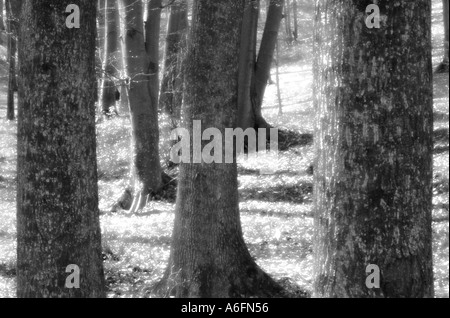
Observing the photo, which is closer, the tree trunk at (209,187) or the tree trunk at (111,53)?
the tree trunk at (209,187)

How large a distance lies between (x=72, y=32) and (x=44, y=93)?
56 centimetres

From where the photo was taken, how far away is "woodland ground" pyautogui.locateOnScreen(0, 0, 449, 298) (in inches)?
385

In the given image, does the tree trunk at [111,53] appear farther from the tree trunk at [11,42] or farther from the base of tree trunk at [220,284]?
the base of tree trunk at [220,284]

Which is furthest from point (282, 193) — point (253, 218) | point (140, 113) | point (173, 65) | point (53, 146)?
point (53, 146)

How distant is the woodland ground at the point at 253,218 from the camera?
32.1 ft

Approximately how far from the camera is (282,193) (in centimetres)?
1505

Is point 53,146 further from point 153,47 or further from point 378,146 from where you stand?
point 153,47

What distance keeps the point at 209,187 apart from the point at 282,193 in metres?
7.20

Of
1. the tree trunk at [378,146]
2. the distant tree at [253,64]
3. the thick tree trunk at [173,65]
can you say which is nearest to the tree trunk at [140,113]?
the thick tree trunk at [173,65]

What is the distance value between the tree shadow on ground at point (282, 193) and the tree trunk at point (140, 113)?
2.26m

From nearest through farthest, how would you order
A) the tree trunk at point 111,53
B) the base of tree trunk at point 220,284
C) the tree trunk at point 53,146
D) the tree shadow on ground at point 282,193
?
the tree trunk at point 53,146, the base of tree trunk at point 220,284, the tree shadow on ground at point 282,193, the tree trunk at point 111,53

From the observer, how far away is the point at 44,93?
571 cm

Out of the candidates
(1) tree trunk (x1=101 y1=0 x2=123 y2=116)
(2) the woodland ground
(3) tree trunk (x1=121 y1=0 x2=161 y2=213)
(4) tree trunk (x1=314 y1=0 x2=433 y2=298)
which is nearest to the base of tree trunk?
(2) the woodland ground
